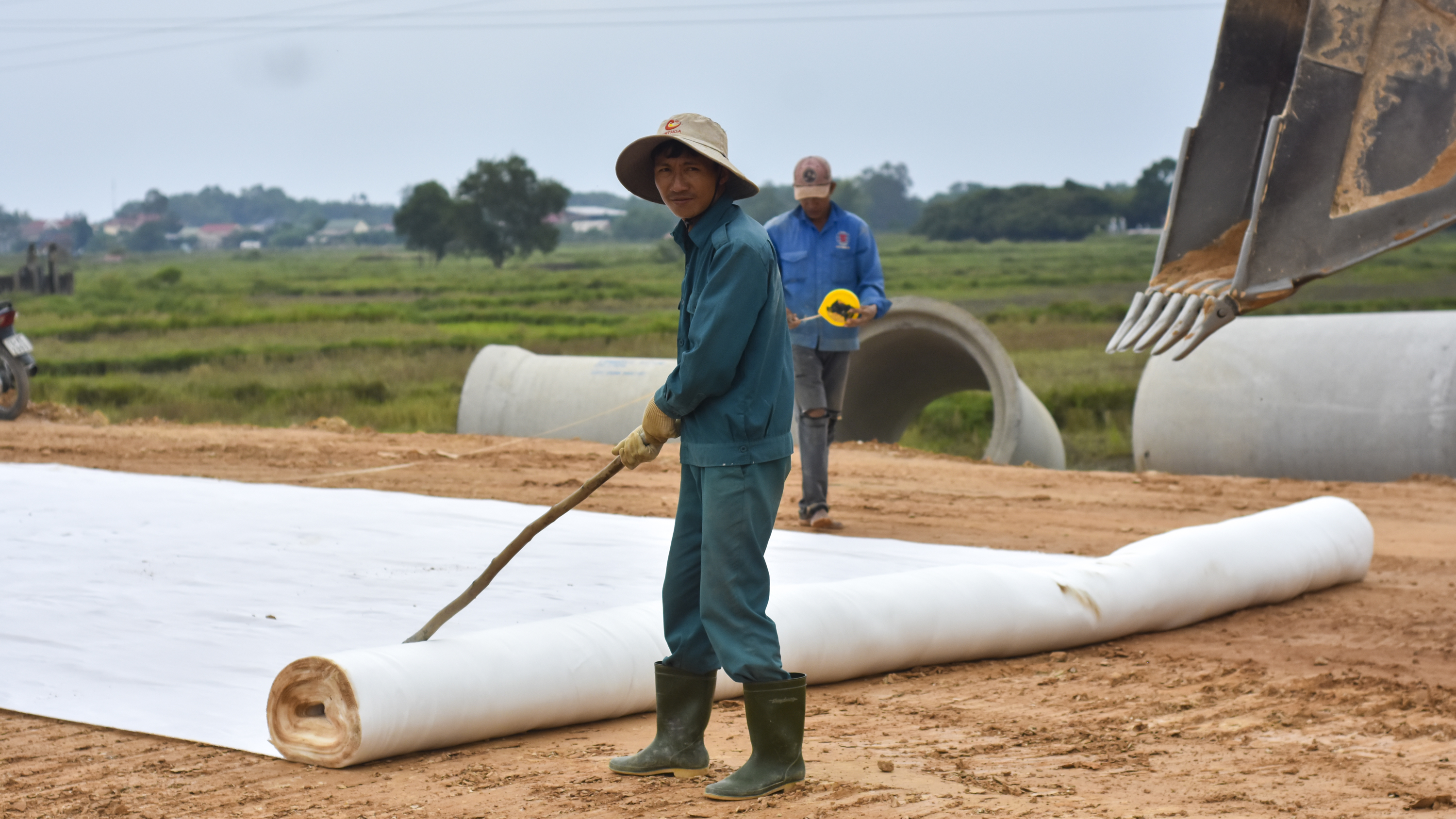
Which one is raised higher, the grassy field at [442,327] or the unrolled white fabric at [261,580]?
the grassy field at [442,327]

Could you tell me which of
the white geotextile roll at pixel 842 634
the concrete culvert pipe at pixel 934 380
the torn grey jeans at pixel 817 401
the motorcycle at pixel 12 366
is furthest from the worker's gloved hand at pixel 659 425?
the motorcycle at pixel 12 366

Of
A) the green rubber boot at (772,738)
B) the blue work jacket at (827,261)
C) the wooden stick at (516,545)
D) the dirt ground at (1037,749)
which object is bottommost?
the dirt ground at (1037,749)

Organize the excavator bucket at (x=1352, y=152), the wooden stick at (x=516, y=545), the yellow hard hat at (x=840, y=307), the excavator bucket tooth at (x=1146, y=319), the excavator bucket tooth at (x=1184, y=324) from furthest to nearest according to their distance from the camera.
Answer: the yellow hard hat at (x=840, y=307)
the excavator bucket tooth at (x=1146, y=319)
the excavator bucket tooth at (x=1184, y=324)
the excavator bucket at (x=1352, y=152)
the wooden stick at (x=516, y=545)

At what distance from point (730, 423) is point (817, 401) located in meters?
3.44

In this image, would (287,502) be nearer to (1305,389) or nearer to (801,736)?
(801,736)

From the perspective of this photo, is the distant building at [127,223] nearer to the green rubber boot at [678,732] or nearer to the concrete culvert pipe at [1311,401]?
the concrete culvert pipe at [1311,401]

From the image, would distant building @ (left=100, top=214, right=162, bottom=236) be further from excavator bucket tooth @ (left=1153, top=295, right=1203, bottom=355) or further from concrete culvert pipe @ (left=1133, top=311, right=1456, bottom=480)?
excavator bucket tooth @ (left=1153, top=295, right=1203, bottom=355)

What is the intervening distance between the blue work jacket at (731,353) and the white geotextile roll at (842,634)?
2.79 feet

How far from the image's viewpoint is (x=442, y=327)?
26.1 m

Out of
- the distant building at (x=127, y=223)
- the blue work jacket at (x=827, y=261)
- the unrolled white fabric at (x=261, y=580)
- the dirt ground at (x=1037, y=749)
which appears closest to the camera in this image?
the dirt ground at (x=1037, y=749)

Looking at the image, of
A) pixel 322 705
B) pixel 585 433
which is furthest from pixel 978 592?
pixel 585 433

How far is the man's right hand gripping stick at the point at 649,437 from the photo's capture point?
3092 mm

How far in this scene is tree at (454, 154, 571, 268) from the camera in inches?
1890

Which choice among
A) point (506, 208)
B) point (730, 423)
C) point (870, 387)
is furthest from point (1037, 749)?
point (506, 208)
